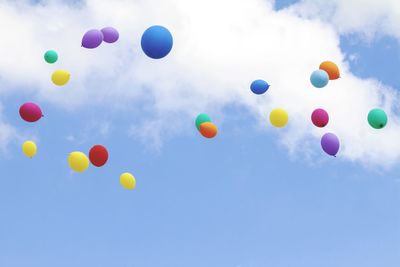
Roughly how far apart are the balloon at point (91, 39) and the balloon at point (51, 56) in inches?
38.6

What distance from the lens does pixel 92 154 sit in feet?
48.5

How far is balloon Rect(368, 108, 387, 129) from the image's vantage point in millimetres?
14375

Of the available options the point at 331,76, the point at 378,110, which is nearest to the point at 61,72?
the point at 331,76

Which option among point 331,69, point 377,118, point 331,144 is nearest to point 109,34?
point 331,69

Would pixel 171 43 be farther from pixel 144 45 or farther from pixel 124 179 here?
pixel 124 179

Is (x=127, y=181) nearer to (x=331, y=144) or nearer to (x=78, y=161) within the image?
(x=78, y=161)

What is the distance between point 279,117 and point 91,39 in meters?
4.81

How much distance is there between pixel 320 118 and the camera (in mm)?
14805

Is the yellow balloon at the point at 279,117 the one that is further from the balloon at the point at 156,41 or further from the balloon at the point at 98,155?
the balloon at the point at 98,155

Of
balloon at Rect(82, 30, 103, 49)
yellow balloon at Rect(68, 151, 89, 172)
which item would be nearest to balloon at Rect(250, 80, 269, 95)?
balloon at Rect(82, 30, 103, 49)

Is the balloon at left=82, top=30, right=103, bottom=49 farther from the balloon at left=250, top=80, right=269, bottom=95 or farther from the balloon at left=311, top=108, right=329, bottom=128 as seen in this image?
the balloon at left=311, top=108, right=329, bottom=128

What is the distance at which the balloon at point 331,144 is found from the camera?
14562 millimetres

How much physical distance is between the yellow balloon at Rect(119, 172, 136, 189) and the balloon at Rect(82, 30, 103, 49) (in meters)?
3.23

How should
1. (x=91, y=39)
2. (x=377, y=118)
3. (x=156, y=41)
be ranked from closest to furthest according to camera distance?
1. (x=156, y=41)
2. (x=377, y=118)
3. (x=91, y=39)
